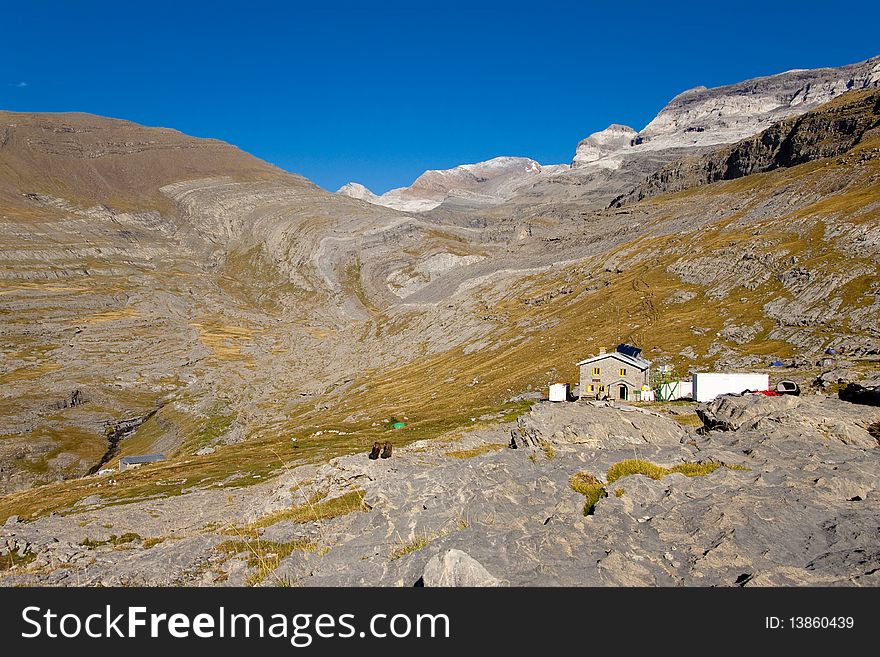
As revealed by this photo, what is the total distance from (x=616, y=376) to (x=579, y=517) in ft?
159

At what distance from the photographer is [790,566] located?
33.9 feet

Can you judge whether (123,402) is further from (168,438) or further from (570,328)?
(570,328)

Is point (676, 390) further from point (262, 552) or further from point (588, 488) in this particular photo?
point (262, 552)

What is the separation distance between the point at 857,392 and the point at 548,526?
104ft

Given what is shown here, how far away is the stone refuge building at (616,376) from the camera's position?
58.2 meters

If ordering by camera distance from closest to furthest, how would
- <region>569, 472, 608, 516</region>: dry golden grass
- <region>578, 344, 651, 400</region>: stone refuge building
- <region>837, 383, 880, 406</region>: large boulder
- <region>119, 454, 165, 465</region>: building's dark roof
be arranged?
<region>569, 472, 608, 516</region>: dry golden grass → <region>837, 383, 880, 406</region>: large boulder → <region>578, 344, 651, 400</region>: stone refuge building → <region>119, 454, 165, 465</region>: building's dark roof

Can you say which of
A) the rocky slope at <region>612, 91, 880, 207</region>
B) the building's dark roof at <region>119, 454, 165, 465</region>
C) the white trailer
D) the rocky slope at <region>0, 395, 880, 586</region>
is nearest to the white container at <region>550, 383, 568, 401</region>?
the white trailer

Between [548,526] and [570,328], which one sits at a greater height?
[570,328]

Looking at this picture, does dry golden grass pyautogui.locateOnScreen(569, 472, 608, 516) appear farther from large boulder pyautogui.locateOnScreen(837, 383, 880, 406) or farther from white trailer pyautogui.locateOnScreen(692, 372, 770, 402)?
white trailer pyautogui.locateOnScreen(692, 372, 770, 402)

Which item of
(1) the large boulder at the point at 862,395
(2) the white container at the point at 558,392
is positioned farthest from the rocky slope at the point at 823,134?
(1) the large boulder at the point at 862,395

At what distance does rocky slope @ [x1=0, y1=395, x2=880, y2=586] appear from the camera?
1062cm

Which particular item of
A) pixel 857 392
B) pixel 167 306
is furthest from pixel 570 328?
pixel 167 306

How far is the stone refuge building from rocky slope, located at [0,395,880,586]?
32.5m

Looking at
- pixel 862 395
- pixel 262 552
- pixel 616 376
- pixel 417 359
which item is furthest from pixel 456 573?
pixel 417 359
